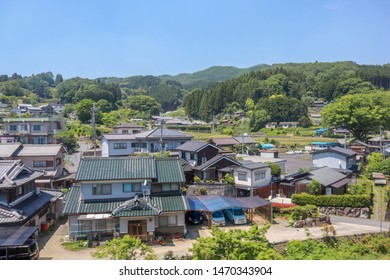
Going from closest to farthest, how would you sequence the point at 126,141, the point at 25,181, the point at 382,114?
the point at 25,181
the point at 126,141
the point at 382,114

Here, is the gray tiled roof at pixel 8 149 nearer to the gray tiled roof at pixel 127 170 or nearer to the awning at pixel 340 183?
the gray tiled roof at pixel 127 170

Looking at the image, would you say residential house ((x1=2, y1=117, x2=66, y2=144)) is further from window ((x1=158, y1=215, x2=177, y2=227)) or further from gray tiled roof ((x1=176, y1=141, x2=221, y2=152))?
window ((x1=158, y1=215, x2=177, y2=227))

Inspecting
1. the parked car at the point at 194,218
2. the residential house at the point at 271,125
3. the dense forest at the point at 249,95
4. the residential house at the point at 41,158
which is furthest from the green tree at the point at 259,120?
the parked car at the point at 194,218

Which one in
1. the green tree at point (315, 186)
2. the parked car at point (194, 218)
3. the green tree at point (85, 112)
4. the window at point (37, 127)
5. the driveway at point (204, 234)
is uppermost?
the green tree at point (85, 112)

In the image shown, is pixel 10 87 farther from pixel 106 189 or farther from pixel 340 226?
pixel 340 226

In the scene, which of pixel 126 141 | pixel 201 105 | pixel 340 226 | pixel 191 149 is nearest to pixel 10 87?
pixel 201 105

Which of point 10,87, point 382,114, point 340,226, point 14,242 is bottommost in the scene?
point 340,226

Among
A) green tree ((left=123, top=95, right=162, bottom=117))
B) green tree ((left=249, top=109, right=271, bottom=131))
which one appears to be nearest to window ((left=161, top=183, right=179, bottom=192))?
green tree ((left=249, top=109, right=271, bottom=131))
